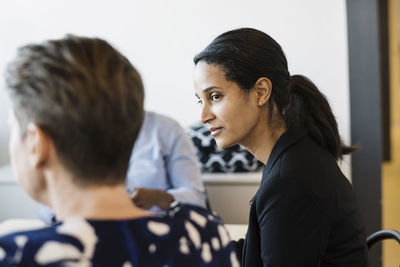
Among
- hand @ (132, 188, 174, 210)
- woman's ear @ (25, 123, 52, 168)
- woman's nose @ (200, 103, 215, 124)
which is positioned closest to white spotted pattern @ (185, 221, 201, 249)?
woman's ear @ (25, 123, 52, 168)

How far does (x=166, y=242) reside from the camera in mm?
749

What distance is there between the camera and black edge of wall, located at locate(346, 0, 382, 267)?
285cm

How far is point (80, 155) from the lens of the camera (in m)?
0.71

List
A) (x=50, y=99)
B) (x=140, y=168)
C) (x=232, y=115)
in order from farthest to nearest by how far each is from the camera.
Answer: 1. (x=140, y=168)
2. (x=232, y=115)
3. (x=50, y=99)

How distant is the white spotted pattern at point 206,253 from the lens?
80 cm

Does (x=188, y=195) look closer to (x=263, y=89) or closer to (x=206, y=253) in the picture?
(x=263, y=89)

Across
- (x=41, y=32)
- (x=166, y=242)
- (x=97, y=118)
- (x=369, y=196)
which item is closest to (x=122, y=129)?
(x=97, y=118)

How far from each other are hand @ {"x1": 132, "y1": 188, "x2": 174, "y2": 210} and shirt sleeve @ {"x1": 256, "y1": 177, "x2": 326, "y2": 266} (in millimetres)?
652

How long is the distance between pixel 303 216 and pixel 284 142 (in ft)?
0.74

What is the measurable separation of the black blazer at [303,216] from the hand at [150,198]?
22.5 inches

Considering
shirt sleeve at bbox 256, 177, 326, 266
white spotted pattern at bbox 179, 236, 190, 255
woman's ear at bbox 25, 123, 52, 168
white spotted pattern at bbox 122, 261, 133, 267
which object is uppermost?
woman's ear at bbox 25, 123, 52, 168

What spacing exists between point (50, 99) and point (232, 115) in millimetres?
→ 738

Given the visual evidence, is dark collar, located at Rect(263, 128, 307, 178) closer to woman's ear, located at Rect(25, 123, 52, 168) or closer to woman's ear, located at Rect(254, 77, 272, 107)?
woman's ear, located at Rect(254, 77, 272, 107)

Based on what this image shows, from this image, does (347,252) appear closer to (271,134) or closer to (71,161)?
(271,134)
